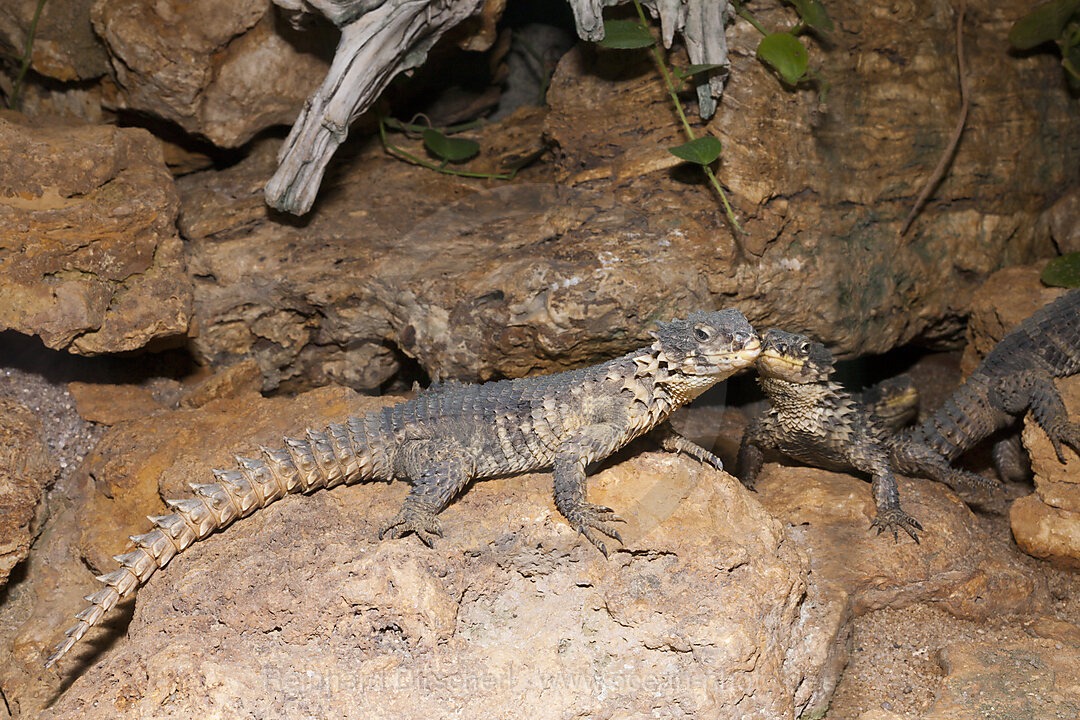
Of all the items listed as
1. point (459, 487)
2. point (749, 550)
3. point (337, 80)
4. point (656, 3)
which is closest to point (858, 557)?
point (749, 550)

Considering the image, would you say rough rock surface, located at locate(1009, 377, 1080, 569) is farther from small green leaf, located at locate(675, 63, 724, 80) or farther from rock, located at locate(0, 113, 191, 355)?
rock, located at locate(0, 113, 191, 355)

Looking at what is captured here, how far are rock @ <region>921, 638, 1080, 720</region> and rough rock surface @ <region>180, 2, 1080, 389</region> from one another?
2.08 metres

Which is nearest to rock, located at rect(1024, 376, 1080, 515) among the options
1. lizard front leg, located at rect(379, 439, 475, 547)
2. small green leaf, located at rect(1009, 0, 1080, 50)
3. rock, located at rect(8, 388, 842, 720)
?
rock, located at rect(8, 388, 842, 720)

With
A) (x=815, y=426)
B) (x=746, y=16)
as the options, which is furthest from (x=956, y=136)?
(x=815, y=426)

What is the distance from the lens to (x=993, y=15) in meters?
5.55

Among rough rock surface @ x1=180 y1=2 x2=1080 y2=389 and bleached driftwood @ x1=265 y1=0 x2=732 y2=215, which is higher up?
bleached driftwood @ x1=265 y1=0 x2=732 y2=215

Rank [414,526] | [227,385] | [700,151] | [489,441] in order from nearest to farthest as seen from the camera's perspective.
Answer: [414,526] → [489,441] → [700,151] → [227,385]

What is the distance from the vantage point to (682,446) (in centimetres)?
412

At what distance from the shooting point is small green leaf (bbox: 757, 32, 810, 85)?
475 centimetres

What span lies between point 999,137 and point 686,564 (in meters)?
4.26

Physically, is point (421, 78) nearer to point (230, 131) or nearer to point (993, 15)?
point (230, 131)

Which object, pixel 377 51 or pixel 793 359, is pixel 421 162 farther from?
pixel 793 359

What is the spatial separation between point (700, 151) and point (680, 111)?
1.23 feet

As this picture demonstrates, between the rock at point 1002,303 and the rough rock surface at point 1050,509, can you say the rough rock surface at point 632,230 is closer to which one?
the rock at point 1002,303
